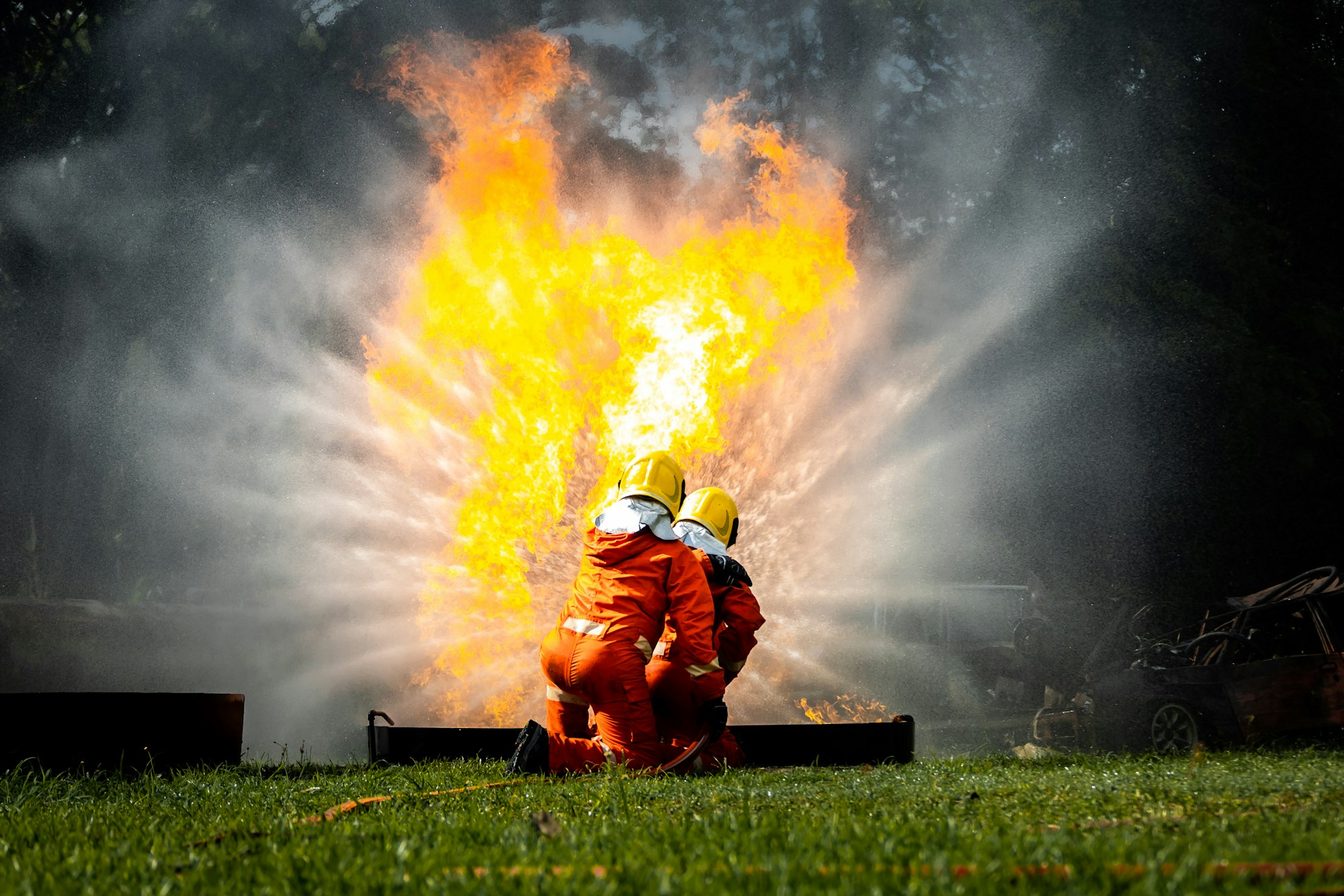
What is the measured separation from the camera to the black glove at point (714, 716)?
6.30 meters

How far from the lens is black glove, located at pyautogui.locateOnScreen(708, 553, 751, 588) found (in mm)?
6965

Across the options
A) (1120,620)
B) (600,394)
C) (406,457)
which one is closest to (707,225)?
(600,394)

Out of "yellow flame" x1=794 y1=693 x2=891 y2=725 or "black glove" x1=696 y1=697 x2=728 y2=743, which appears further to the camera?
"yellow flame" x1=794 y1=693 x2=891 y2=725

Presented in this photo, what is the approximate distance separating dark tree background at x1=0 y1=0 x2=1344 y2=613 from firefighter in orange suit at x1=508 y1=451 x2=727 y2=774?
837 cm

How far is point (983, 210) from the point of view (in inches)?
540

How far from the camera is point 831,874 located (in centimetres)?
209

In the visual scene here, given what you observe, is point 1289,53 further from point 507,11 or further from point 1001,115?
point 507,11

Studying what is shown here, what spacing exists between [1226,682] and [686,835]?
7.36 meters

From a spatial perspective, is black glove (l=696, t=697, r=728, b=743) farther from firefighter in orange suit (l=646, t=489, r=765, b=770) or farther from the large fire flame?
the large fire flame

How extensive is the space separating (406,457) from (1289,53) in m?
14.3

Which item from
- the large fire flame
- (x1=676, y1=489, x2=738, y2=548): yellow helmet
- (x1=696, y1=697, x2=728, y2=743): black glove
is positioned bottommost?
(x1=696, y1=697, x2=728, y2=743): black glove

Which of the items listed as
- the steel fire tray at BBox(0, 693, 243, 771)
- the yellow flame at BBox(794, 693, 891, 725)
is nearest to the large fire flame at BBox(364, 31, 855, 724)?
the yellow flame at BBox(794, 693, 891, 725)

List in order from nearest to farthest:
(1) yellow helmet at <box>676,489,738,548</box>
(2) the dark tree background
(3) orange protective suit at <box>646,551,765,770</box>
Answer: (3) orange protective suit at <box>646,551,765,770</box> → (1) yellow helmet at <box>676,489,738,548</box> → (2) the dark tree background

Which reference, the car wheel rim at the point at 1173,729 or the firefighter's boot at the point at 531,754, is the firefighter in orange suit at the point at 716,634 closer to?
the firefighter's boot at the point at 531,754
